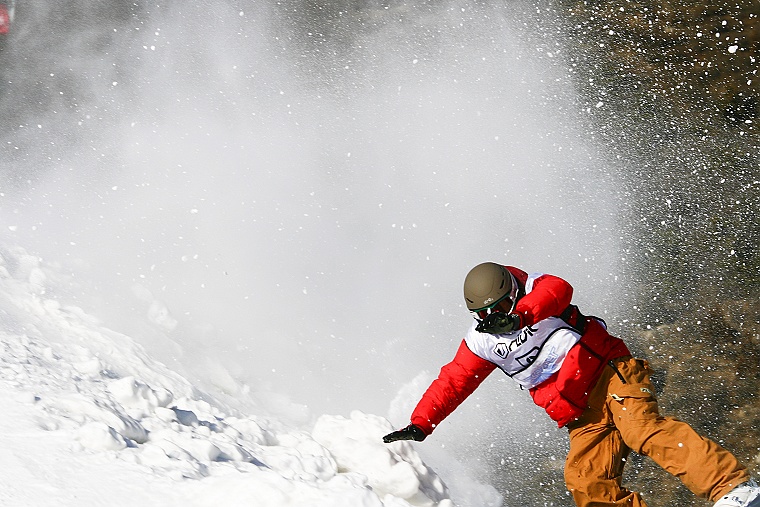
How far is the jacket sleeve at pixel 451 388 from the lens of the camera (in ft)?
12.3

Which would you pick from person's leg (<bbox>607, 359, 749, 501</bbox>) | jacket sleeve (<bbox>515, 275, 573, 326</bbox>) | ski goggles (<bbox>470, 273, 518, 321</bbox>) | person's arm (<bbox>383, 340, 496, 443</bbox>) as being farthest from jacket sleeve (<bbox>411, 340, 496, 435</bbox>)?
person's leg (<bbox>607, 359, 749, 501</bbox>)

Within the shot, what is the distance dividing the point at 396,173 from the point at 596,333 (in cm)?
341

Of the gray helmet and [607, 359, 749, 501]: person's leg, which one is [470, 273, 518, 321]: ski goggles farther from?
[607, 359, 749, 501]: person's leg

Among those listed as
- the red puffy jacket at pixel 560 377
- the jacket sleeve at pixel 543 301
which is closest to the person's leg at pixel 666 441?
the red puffy jacket at pixel 560 377

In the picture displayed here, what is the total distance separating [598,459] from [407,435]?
899 millimetres

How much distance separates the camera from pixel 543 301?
3422 millimetres

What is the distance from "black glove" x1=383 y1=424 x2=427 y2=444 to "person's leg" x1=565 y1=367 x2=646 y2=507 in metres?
0.72

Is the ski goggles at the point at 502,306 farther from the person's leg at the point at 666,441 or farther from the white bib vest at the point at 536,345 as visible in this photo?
the person's leg at the point at 666,441

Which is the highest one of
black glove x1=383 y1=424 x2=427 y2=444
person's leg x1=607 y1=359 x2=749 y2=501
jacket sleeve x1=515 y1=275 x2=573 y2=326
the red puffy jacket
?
jacket sleeve x1=515 y1=275 x2=573 y2=326

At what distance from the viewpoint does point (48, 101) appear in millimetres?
7461

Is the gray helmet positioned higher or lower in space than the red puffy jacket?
higher

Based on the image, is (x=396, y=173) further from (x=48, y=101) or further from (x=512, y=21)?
(x=48, y=101)

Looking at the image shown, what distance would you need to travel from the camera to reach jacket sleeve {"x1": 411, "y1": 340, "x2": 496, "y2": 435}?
3.76 meters

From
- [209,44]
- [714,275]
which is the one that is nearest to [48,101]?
[209,44]
